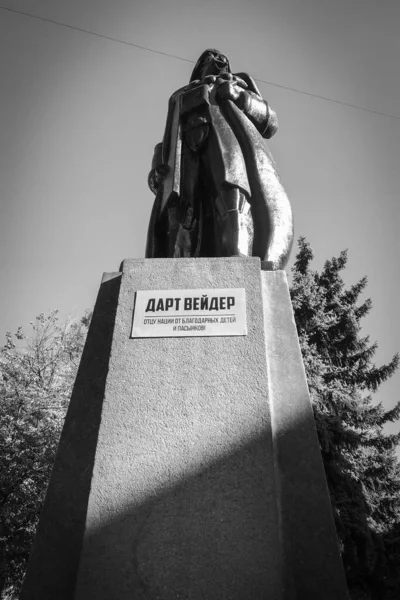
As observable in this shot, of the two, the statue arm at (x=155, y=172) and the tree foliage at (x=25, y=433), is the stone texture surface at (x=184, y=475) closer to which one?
the statue arm at (x=155, y=172)

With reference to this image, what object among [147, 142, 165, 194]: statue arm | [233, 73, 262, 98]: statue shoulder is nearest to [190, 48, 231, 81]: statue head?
[233, 73, 262, 98]: statue shoulder

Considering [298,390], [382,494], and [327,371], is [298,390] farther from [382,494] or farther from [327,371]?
[382,494]

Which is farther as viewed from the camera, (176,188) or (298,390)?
(176,188)

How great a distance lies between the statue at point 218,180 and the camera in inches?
150

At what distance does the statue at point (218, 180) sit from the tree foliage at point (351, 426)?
606 centimetres

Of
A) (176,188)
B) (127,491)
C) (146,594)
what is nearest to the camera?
(146,594)

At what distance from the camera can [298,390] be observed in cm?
255

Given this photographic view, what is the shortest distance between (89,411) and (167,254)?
205 centimetres

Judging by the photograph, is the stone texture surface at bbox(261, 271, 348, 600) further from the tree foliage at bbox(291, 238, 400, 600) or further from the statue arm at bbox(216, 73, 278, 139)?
the tree foliage at bbox(291, 238, 400, 600)

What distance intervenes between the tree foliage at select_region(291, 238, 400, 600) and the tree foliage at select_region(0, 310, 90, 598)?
8.24 metres

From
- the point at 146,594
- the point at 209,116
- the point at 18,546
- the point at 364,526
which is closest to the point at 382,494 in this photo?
the point at 364,526

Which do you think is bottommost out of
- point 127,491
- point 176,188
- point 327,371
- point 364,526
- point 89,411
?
point 127,491

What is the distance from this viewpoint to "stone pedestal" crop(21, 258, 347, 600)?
1.92 metres

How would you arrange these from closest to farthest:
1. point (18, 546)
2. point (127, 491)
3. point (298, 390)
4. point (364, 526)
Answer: point (127, 491) → point (298, 390) → point (364, 526) → point (18, 546)
